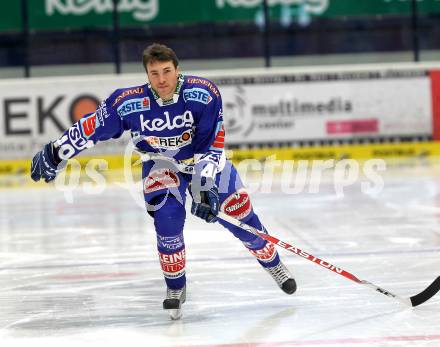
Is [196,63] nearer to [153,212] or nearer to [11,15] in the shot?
[11,15]

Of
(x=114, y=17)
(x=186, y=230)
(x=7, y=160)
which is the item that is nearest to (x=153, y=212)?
(x=186, y=230)

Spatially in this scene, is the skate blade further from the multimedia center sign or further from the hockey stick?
the multimedia center sign

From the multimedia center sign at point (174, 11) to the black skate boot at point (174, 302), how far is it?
31.0 ft

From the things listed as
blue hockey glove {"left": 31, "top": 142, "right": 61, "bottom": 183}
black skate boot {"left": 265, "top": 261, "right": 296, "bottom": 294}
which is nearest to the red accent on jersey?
black skate boot {"left": 265, "top": 261, "right": 296, "bottom": 294}

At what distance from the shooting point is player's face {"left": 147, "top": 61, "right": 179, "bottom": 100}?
15.8 feet

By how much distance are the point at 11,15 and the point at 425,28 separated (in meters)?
6.23

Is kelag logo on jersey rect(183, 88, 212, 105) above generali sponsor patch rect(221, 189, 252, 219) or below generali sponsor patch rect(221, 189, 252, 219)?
above

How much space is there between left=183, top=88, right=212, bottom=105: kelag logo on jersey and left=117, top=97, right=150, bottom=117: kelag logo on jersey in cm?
21

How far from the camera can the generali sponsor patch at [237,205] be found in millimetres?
5191

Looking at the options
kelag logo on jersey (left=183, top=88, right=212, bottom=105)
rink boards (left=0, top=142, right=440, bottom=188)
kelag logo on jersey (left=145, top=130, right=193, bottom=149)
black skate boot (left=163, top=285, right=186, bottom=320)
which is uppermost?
kelag logo on jersey (left=183, top=88, right=212, bottom=105)

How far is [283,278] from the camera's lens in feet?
17.7

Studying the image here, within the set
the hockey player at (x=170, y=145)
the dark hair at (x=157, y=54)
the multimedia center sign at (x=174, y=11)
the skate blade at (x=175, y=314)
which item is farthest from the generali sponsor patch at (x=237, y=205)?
the multimedia center sign at (x=174, y=11)

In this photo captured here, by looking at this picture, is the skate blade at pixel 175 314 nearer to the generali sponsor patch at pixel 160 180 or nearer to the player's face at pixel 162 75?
the generali sponsor patch at pixel 160 180

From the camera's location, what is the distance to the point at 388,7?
14.2 meters
